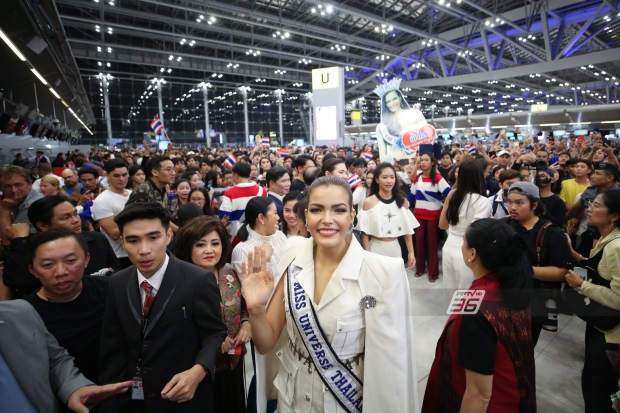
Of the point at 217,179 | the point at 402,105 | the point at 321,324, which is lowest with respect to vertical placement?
the point at 321,324

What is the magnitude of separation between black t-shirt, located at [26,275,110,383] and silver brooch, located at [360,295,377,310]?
4.48 feet

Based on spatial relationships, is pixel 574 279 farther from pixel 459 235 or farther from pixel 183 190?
pixel 183 190

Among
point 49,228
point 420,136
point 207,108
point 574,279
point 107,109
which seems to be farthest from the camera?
point 207,108

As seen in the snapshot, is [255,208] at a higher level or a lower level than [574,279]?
higher

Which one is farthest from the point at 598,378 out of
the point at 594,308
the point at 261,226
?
the point at 261,226

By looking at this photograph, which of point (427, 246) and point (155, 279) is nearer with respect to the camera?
point (155, 279)

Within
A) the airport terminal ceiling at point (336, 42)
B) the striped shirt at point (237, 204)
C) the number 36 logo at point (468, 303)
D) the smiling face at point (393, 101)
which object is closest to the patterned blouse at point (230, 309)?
the number 36 logo at point (468, 303)

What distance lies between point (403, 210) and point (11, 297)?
3.31 metres

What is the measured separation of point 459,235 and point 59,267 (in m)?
3.11

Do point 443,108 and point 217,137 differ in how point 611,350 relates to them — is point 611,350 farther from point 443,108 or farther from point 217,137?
point 443,108

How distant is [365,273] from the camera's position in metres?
1.29

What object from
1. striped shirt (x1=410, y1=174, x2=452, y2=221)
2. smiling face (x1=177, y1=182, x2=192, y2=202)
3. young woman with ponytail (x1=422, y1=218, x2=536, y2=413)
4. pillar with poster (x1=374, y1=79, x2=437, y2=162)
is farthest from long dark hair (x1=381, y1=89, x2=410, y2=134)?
young woman with ponytail (x1=422, y1=218, x2=536, y2=413)

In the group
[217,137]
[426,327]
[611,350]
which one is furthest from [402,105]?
[217,137]

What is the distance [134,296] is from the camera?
1447mm
